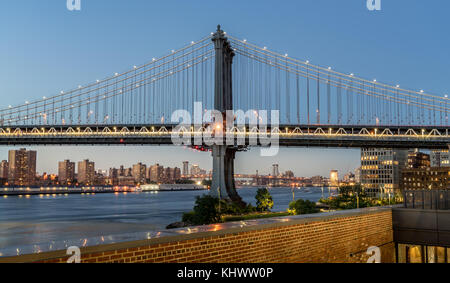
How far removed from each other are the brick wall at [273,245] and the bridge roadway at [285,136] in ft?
158

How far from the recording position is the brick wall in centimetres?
664

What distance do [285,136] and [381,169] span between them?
2965 inches

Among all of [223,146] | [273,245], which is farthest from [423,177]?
[273,245]

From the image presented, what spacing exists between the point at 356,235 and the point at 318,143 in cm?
5209

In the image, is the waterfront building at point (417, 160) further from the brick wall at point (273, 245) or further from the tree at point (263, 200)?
the brick wall at point (273, 245)

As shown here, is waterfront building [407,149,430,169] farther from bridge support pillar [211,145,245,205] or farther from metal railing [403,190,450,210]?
metal railing [403,190,450,210]

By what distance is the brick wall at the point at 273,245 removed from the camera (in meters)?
6.64

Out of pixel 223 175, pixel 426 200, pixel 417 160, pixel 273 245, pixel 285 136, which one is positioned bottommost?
pixel 273 245

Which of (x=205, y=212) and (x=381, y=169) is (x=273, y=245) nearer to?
(x=205, y=212)

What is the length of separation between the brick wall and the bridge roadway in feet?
158

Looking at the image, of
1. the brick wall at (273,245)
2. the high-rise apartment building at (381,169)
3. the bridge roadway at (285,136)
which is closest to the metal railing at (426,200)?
the brick wall at (273,245)

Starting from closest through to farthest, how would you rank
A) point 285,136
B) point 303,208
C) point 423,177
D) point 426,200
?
point 426,200 → point 303,208 → point 285,136 → point 423,177

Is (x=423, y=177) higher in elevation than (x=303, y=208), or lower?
higher

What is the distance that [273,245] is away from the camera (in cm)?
926
